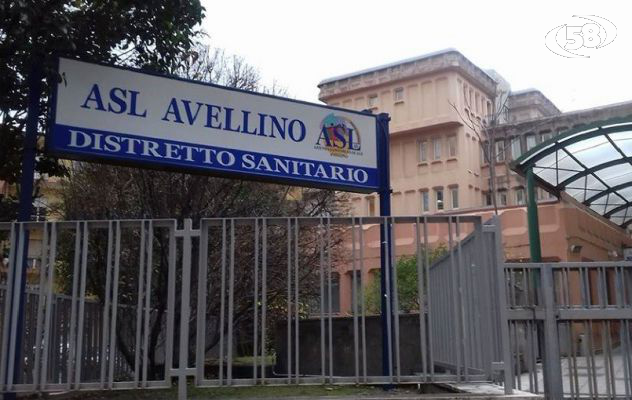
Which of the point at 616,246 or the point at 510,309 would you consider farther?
the point at 616,246

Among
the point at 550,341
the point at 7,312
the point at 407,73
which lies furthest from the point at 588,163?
the point at 407,73

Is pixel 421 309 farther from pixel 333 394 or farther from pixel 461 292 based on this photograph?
pixel 333 394

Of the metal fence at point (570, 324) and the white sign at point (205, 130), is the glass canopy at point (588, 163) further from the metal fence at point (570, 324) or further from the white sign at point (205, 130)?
the white sign at point (205, 130)

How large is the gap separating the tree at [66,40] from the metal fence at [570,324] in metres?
5.03

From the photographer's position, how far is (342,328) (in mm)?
7668

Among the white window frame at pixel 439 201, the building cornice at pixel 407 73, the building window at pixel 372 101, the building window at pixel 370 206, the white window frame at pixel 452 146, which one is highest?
the building cornice at pixel 407 73

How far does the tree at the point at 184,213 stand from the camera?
9.48m

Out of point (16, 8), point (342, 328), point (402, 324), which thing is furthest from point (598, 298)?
point (16, 8)

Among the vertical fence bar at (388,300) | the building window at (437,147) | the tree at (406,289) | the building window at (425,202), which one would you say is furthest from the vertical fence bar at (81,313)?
the building window at (437,147)

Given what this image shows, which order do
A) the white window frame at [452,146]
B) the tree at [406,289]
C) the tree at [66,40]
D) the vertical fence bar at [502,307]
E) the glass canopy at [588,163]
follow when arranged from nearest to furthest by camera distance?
1. the vertical fence bar at [502,307]
2. the tree at [66,40]
3. the tree at [406,289]
4. the glass canopy at [588,163]
5. the white window frame at [452,146]

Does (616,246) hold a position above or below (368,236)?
above

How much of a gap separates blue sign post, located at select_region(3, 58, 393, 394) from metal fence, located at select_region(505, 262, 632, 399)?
6.73 ft

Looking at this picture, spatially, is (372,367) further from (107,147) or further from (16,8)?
(16,8)

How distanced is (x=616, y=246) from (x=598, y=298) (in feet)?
54.8
